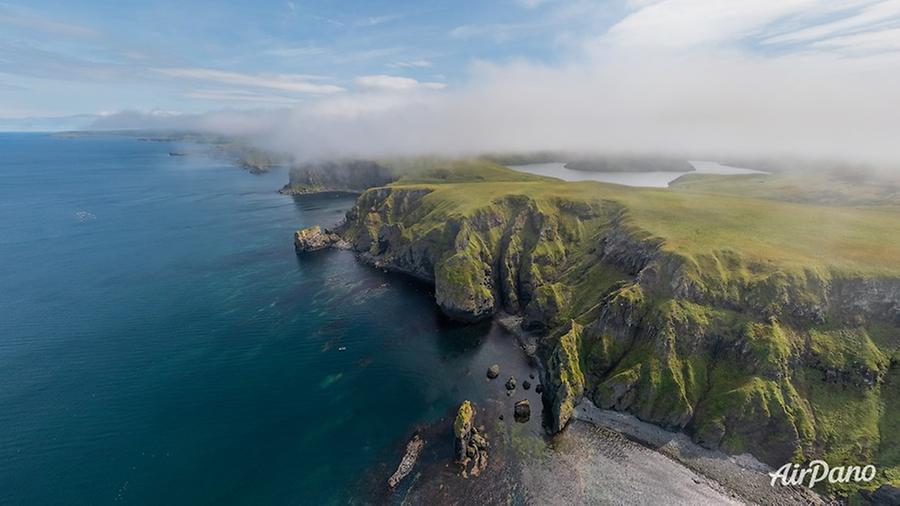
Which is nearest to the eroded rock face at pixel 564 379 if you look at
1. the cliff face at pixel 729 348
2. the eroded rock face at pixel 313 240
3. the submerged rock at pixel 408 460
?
the cliff face at pixel 729 348

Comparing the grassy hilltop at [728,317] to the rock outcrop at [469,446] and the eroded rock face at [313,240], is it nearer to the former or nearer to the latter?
the rock outcrop at [469,446]

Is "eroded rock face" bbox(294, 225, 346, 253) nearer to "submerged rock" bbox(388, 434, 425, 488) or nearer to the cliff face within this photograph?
the cliff face

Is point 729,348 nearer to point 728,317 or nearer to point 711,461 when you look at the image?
point 728,317

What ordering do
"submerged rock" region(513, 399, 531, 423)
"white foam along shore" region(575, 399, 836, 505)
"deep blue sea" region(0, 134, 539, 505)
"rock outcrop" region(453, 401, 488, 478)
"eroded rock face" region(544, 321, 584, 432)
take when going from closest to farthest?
"white foam along shore" region(575, 399, 836, 505) < "deep blue sea" region(0, 134, 539, 505) < "rock outcrop" region(453, 401, 488, 478) < "eroded rock face" region(544, 321, 584, 432) < "submerged rock" region(513, 399, 531, 423)

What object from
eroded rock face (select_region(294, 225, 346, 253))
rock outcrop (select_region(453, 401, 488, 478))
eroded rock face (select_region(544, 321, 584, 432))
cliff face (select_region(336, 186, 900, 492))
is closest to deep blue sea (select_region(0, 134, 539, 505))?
rock outcrop (select_region(453, 401, 488, 478))

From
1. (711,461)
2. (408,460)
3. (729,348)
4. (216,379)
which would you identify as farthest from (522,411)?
(216,379)
